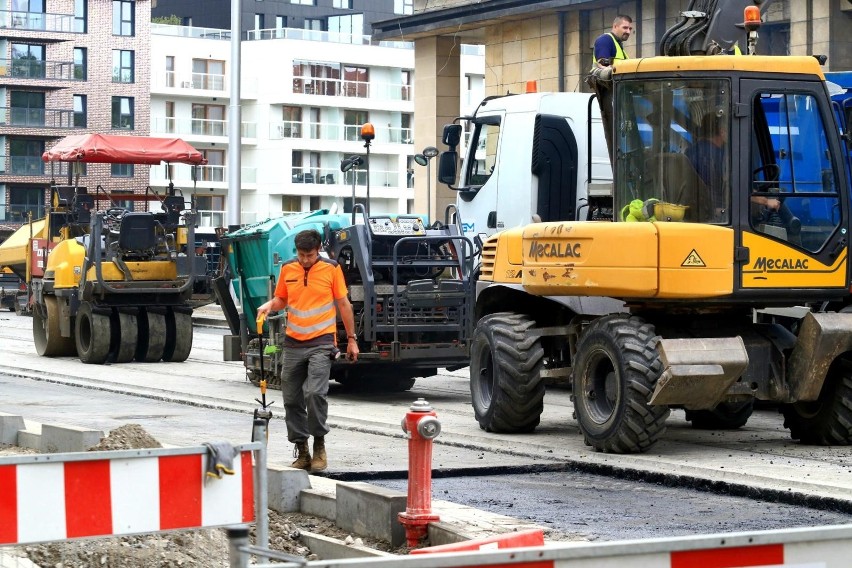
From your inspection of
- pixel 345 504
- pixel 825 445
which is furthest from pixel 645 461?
pixel 345 504

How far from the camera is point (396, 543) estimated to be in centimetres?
884

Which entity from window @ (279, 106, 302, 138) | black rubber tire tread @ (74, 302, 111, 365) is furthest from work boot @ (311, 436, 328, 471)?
window @ (279, 106, 302, 138)

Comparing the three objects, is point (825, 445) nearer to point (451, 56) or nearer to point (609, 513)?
point (609, 513)

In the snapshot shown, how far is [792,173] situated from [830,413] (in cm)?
191

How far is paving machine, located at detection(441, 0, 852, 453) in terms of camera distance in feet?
41.3

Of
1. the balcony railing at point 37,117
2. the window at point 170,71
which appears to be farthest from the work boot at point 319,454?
the window at point 170,71

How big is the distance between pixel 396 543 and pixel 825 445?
18.2 feet

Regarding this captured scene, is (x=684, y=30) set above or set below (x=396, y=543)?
above

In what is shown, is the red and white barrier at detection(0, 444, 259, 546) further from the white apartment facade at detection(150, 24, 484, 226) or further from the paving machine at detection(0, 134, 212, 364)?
the white apartment facade at detection(150, 24, 484, 226)

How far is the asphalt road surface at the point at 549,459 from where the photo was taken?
10.2 metres

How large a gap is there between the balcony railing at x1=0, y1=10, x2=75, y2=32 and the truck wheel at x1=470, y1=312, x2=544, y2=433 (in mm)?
73100

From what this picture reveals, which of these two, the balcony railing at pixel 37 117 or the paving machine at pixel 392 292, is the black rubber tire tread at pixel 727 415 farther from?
the balcony railing at pixel 37 117

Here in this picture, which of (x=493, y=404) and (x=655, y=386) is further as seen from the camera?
(x=493, y=404)

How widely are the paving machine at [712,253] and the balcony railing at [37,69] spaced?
2878 inches
